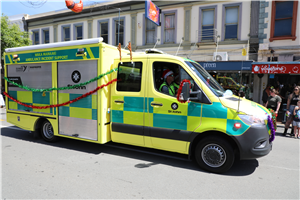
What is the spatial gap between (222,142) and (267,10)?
11.1 metres

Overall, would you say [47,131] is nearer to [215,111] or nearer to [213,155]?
[213,155]

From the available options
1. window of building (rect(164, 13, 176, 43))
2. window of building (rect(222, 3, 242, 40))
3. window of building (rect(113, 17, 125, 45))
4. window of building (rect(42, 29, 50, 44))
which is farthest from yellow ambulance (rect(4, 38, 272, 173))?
window of building (rect(42, 29, 50, 44))

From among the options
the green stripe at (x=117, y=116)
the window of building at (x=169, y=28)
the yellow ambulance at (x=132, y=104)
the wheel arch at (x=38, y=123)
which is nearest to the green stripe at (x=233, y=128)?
the yellow ambulance at (x=132, y=104)

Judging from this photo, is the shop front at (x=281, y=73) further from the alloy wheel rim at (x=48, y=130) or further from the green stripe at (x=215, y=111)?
the alloy wheel rim at (x=48, y=130)

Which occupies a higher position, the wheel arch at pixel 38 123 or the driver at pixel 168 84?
the driver at pixel 168 84

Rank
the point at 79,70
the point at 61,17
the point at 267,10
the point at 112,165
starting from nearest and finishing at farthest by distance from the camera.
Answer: the point at 112,165 < the point at 79,70 < the point at 267,10 < the point at 61,17

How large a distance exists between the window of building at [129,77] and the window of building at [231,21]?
1013 cm

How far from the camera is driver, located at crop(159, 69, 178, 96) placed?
4.39m

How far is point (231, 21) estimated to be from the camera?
12.9 meters

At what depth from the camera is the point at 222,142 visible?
3.98m

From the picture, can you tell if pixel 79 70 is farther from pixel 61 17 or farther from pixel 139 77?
pixel 61 17

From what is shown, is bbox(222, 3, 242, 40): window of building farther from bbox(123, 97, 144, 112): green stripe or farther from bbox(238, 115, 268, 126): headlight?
bbox(123, 97, 144, 112): green stripe

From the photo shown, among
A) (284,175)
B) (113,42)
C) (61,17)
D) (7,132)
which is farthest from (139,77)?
(61,17)

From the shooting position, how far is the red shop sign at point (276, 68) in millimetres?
10055
